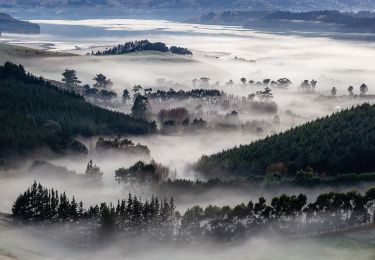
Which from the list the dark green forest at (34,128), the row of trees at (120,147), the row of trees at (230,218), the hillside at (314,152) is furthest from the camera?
the row of trees at (120,147)

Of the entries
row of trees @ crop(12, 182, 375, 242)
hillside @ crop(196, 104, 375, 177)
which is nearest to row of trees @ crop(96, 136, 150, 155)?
hillside @ crop(196, 104, 375, 177)

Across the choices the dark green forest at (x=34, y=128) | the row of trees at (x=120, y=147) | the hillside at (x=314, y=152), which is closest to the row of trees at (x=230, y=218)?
the hillside at (x=314, y=152)

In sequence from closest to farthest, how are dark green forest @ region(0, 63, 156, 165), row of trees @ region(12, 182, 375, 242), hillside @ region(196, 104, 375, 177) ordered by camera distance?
row of trees @ region(12, 182, 375, 242)
hillside @ region(196, 104, 375, 177)
dark green forest @ region(0, 63, 156, 165)

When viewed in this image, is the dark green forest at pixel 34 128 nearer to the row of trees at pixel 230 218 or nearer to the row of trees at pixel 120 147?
the row of trees at pixel 120 147

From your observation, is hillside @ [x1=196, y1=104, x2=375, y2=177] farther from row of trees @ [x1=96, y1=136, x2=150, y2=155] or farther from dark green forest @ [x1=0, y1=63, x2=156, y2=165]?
dark green forest @ [x1=0, y1=63, x2=156, y2=165]

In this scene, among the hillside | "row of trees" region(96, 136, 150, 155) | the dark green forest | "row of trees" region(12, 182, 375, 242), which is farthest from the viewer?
"row of trees" region(96, 136, 150, 155)

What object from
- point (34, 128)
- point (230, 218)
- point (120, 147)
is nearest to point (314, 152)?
point (230, 218)

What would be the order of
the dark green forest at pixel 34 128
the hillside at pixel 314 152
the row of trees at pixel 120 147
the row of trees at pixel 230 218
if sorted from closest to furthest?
the row of trees at pixel 230 218 → the hillside at pixel 314 152 → the dark green forest at pixel 34 128 → the row of trees at pixel 120 147

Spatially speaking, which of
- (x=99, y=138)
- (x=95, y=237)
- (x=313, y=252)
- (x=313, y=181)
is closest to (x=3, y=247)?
(x=95, y=237)
